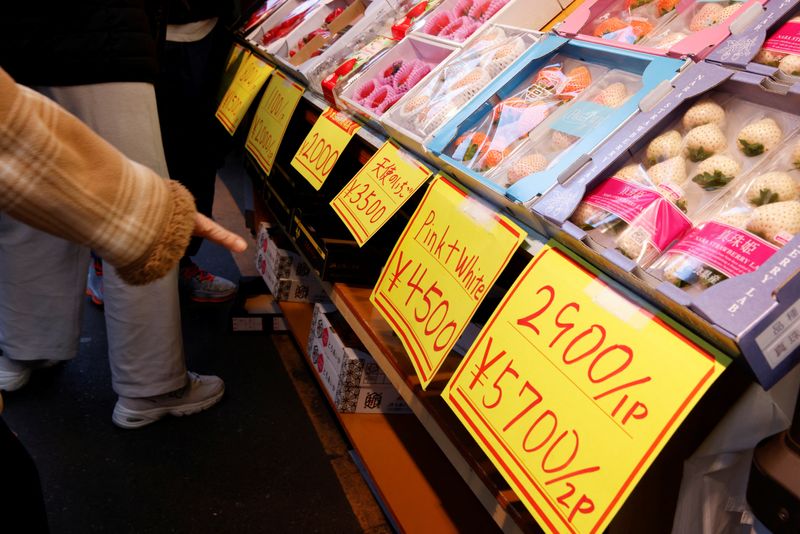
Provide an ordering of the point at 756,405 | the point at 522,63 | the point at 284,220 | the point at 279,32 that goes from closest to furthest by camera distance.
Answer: the point at 756,405 < the point at 522,63 < the point at 284,220 < the point at 279,32

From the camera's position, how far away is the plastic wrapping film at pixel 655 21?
3.61 feet

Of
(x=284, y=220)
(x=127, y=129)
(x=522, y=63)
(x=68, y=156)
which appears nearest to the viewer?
(x=68, y=156)

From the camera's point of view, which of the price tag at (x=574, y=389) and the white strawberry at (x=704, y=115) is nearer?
the price tag at (x=574, y=389)

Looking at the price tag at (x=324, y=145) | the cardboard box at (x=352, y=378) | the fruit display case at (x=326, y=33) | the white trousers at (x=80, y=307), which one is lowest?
the white trousers at (x=80, y=307)

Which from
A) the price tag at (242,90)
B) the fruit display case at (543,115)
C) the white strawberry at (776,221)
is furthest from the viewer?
the price tag at (242,90)

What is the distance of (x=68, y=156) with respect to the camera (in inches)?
25.6

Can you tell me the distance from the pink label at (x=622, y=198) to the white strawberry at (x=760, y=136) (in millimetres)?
166

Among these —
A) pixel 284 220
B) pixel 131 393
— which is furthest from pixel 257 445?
pixel 284 220

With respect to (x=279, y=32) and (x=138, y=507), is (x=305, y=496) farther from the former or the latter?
(x=279, y=32)

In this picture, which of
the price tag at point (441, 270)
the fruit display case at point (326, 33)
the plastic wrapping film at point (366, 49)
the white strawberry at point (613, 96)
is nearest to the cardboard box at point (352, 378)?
the price tag at point (441, 270)

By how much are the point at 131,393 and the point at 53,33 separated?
0.95 m

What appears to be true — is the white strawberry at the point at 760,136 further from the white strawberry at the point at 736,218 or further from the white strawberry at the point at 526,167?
the white strawberry at the point at 526,167

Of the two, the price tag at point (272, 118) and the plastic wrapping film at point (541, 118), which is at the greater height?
the plastic wrapping film at point (541, 118)

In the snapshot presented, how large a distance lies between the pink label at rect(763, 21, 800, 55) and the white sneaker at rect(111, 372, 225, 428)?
1.67 meters
